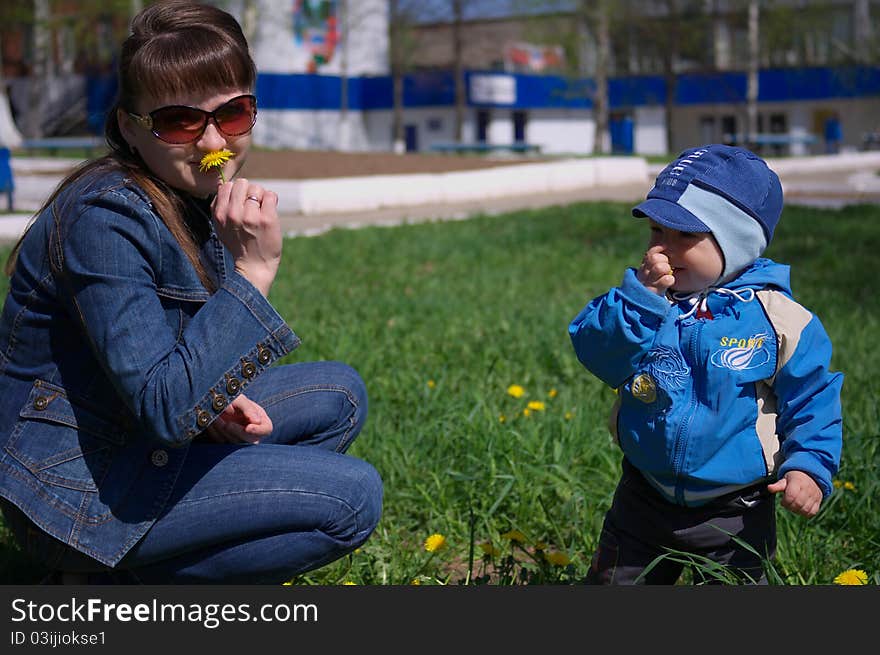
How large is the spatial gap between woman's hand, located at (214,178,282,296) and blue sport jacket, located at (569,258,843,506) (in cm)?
62

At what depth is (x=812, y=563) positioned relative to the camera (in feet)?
8.58

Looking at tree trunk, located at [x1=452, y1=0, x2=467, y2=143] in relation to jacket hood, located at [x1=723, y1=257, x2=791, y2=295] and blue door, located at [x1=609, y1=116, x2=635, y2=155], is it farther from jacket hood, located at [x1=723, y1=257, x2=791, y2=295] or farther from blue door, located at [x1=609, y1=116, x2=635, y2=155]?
jacket hood, located at [x1=723, y1=257, x2=791, y2=295]

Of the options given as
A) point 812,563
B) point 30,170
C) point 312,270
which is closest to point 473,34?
point 30,170

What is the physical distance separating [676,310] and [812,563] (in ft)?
2.77

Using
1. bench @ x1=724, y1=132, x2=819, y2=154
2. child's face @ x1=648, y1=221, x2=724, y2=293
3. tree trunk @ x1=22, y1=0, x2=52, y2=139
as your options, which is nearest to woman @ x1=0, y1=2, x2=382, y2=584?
child's face @ x1=648, y1=221, x2=724, y2=293

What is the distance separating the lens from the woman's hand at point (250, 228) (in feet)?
6.57

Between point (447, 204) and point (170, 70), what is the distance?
1291 centimetres

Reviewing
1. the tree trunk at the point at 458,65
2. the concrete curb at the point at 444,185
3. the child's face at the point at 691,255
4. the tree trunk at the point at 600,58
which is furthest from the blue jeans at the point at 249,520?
the tree trunk at the point at 458,65

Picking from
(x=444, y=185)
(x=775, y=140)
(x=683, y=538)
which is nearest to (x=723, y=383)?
(x=683, y=538)

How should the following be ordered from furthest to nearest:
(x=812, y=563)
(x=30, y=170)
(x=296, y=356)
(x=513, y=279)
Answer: (x=30, y=170) < (x=513, y=279) < (x=296, y=356) < (x=812, y=563)

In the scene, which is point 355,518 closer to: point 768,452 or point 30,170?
point 768,452

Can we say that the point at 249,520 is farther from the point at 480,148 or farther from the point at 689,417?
the point at 480,148

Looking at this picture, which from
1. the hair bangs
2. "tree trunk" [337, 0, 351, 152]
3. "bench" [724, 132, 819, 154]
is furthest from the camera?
"tree trunk" [337, 0, 351, 152]

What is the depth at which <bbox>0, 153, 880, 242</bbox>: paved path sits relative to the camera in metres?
11.6
